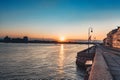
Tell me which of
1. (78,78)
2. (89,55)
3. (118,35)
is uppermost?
(118,35)

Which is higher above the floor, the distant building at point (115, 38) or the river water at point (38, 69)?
the distant building at point (115, 38)

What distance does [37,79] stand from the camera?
3538 cm

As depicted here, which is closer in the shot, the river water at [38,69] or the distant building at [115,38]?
the river water at [38,69]

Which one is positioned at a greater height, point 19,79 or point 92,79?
point 92,79

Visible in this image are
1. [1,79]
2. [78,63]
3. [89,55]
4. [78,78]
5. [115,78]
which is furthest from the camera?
[78,63]

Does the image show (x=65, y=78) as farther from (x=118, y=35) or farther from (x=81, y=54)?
(x=118, y=35)

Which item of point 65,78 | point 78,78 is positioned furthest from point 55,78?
point 78,78

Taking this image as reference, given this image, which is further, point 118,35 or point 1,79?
point 118,35

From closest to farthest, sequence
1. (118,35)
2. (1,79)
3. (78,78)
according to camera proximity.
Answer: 1. (1,79)
2. (78,78)
3. (118,35)

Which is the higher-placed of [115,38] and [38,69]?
[115,38]

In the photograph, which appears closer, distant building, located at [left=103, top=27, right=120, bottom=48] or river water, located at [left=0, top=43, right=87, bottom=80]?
river water, located at [left=0, top=43, right=87, bottom=80]

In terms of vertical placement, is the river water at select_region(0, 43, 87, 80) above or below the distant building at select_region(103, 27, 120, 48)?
below

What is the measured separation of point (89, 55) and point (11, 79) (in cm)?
2169

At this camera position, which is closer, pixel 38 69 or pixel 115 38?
pixel 38 69
